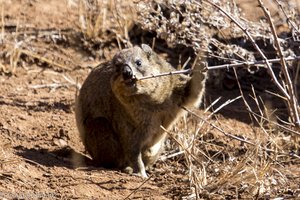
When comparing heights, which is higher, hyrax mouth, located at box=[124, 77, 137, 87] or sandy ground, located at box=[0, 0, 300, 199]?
hyrax mouth, located at box=[124, 77, 137, 87]

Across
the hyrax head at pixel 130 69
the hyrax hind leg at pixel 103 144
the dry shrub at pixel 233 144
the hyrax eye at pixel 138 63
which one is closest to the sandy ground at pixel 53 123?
the dry shrub at pixel 233 144

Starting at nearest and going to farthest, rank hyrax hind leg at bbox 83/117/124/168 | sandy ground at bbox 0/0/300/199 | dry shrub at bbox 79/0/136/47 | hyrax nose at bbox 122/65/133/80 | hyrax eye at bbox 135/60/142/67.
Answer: sandy ground at bbox 0/0/300/199, hyrax nose at bbox 122/65/133/80, hyrax eye at bbox 135/60/142/67, hyrax hind leg at bbox 83/117/124/168, dry shrub at bbox 79/0/136/47

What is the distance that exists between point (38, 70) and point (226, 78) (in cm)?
233

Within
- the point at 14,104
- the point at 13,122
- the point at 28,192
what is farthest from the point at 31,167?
the point at 14,104

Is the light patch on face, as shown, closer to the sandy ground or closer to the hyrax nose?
the sandy ground

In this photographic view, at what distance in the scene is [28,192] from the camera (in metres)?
5.96

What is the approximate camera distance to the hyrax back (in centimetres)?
713

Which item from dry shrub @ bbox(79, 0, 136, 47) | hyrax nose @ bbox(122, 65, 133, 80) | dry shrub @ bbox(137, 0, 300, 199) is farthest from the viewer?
dry shrub @ bbox(79, 0, 136, 47)

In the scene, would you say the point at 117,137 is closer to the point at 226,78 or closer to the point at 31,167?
the point at 31,167

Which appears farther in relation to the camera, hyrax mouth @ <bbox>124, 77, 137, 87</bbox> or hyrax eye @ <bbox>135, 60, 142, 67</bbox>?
hyrax eye @ <bbox>135, 60, 142, 67</bbox>

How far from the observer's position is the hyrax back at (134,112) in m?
7.13

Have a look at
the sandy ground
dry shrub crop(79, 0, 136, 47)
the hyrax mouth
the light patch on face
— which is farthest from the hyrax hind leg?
dry shrub crop(79, 0, 136, 47)

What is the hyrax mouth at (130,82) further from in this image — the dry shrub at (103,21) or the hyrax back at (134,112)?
the dry shrub at (103,21)

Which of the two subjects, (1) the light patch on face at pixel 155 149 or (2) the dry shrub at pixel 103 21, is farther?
(2) the dry shrub at pixel 103 21
